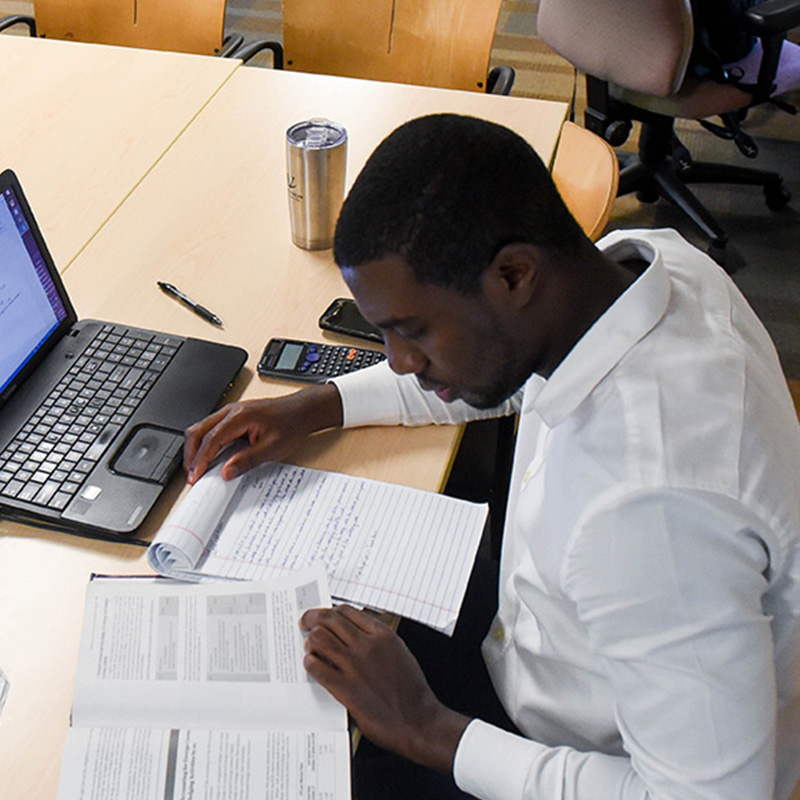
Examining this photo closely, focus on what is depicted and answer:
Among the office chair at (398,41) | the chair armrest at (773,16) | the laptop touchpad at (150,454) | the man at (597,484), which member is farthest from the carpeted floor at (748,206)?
the laptop touchpad at (150,454)

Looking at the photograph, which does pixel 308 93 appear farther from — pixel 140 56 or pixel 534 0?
pixel 534 0

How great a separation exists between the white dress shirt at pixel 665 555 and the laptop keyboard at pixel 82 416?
1.69 ft

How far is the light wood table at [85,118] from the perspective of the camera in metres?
1.55

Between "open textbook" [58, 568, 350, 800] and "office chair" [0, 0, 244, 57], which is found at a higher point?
"open textbook" [58, 568, 350, 800]

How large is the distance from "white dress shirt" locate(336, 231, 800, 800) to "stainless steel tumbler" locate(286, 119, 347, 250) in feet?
1.93

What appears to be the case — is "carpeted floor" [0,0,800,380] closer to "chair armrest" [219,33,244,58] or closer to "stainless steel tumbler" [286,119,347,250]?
"chair armrest" [219,33,244,58]

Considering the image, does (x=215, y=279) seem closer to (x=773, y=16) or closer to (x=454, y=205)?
(x=454, y=205)

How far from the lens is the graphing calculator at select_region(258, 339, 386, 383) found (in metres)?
1.23

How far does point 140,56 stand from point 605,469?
1.64m

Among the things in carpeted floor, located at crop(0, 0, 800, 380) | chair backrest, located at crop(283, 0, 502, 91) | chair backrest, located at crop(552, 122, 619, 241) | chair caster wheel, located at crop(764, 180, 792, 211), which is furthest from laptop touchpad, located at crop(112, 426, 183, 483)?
chair caster wheel, located at crop(764, 180, 792, 211)

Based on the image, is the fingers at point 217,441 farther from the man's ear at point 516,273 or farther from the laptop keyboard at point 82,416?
the man's ear at point 516,273

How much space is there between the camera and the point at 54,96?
184cm

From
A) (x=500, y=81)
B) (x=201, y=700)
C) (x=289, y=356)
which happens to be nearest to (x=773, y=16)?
(x=500, y=81)

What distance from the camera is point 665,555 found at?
0.70m
